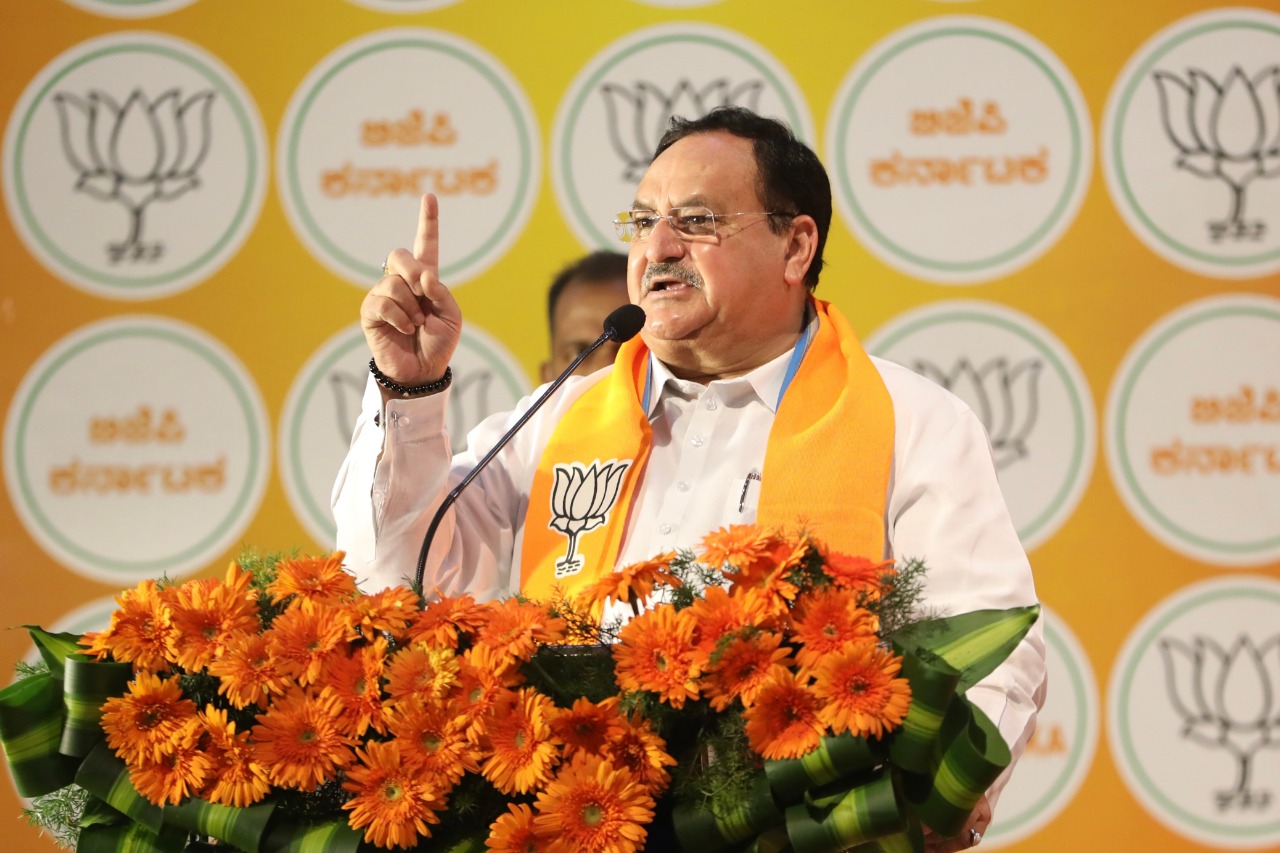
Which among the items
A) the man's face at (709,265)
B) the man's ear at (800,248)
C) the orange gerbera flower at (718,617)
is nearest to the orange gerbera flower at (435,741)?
the orange gerbera flower at (718,617)

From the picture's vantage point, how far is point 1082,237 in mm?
3184

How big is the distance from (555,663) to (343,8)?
2.43 metres

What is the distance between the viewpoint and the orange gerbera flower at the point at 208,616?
4.37ft

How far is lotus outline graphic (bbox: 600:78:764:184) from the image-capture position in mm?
3205

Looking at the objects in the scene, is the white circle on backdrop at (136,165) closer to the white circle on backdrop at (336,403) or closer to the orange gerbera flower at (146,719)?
the white circle on backdrop at (336,403)

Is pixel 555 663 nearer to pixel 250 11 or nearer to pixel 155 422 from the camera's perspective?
pixel 155 422

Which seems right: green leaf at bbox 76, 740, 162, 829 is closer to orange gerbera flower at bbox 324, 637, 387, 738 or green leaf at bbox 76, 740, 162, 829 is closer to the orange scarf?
orange gerbera flower at bbox 324, 637, 387, 738

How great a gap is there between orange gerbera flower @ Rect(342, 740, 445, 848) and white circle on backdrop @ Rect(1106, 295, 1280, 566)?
2.33 metres

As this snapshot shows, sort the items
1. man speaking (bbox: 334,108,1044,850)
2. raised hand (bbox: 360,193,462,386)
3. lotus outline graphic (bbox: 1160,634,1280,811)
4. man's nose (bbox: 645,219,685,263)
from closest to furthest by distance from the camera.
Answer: raised hand (bbox: 360,193,462,386)
man speaking (bbox: 334,108,1044,850)
man's nose (bbox: 645,219,685,263)
lotus outline graphic (bbox: 1160,634,1280,811)

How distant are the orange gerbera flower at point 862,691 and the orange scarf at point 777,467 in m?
0.89

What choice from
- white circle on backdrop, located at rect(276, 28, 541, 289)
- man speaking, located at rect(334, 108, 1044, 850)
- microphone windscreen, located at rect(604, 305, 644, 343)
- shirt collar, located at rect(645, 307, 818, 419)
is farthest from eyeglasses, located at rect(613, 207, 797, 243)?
white circle on backdrop, located at rect(276, 28, 541, 289)

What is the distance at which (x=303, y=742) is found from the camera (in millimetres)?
1289

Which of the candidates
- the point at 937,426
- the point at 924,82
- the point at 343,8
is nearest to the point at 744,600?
the point at 937,426

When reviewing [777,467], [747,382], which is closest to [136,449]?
[747,382]
